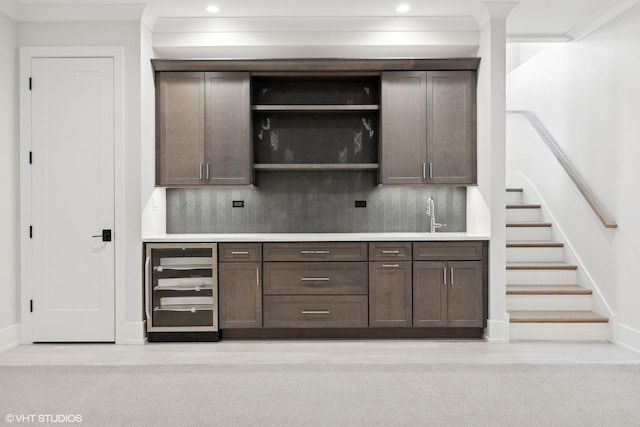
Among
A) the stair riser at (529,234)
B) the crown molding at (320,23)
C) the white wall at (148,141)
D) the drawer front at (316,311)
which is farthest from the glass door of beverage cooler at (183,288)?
the stair riser at (529,234)

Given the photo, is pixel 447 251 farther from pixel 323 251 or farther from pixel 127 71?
pixel 127 71

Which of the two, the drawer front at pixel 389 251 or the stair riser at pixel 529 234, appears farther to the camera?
the stair riser at pixel 529 234

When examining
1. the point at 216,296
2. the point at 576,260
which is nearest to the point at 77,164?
the point at 216,296

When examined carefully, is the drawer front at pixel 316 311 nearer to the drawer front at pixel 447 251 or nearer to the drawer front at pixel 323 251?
the drawer front at pixel 323 251

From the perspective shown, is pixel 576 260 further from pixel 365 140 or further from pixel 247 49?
pixel 247 49

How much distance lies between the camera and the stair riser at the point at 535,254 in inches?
214

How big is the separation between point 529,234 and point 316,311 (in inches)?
105

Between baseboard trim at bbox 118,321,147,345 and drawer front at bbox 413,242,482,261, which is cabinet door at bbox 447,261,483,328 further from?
baseboard trim at bbox 118,321,147,345

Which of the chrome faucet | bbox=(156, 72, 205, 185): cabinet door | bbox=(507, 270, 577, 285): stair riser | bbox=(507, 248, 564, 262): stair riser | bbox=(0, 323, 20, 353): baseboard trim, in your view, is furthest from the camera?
bbox=(507, 248, 564, 262): stair riser

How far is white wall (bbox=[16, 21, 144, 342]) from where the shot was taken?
448cm

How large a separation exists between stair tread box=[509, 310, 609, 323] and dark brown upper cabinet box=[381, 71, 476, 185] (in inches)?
49.5

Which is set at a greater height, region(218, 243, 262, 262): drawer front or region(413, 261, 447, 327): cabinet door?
region(218, 243, 262, 262): drawer front

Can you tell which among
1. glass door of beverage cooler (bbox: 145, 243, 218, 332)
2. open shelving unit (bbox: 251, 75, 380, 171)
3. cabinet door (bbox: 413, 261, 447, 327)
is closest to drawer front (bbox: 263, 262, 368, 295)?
cabinet door (bbox: 413, 261, 447, 327)

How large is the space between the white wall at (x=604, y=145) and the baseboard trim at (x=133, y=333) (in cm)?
399
